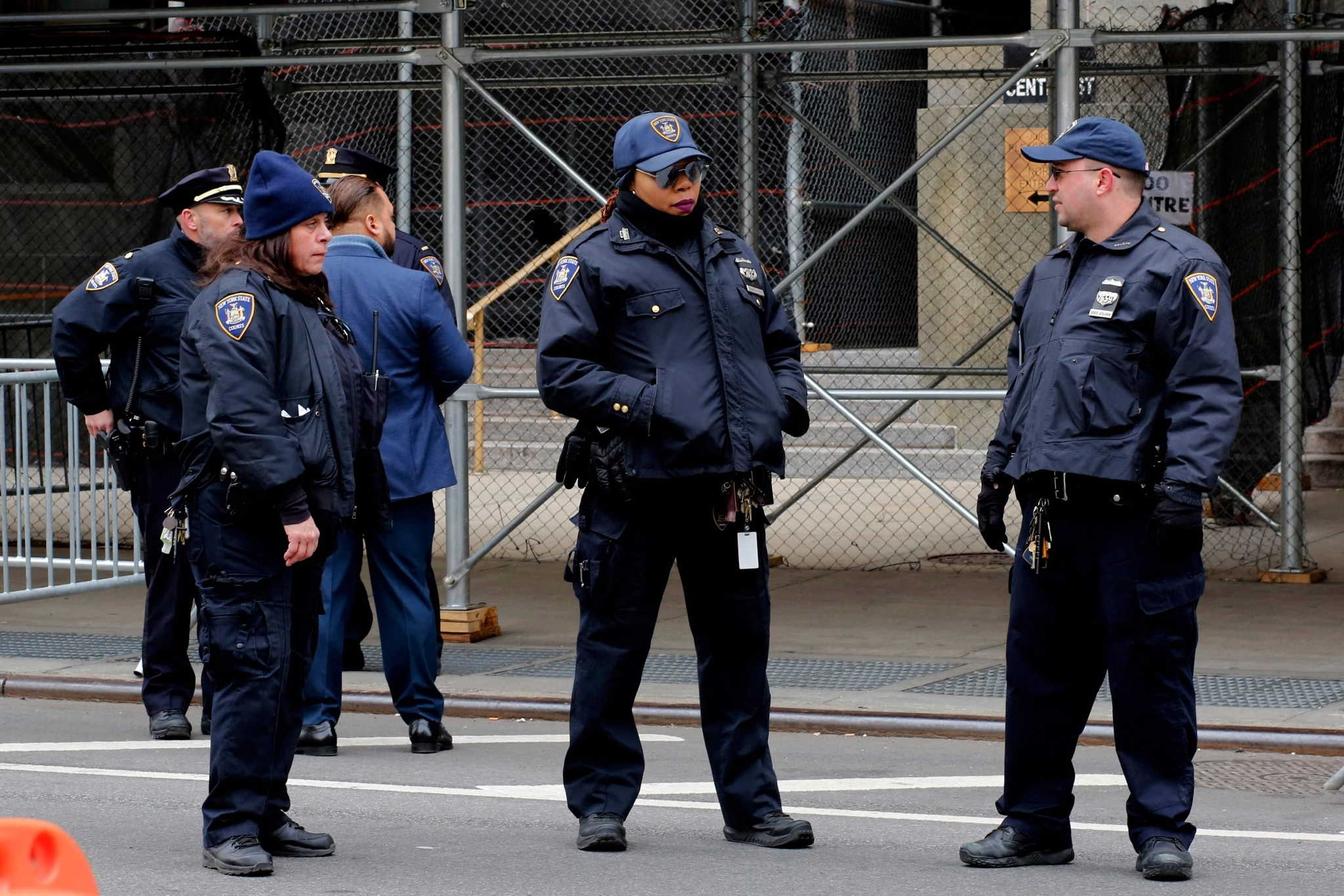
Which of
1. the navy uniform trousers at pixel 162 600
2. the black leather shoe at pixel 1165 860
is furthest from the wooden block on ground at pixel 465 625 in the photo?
the black leather shoe at pixel 1165 860

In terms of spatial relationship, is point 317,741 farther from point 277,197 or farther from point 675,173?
point 675,173

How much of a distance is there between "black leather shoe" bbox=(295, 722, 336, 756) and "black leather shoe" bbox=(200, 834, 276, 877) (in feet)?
5.30

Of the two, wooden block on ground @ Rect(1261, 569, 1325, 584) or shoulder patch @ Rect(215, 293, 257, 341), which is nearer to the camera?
shoulder patch @ Rect(215, 293, 257, 341)

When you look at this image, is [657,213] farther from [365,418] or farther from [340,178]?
[340,178]

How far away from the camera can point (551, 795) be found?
6383mm

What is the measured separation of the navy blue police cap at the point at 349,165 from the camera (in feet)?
23.6

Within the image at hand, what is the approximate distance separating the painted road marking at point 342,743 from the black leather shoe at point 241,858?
187 centimetres

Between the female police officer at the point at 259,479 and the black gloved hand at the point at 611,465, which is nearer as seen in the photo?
the female police officer at the point at 259,479

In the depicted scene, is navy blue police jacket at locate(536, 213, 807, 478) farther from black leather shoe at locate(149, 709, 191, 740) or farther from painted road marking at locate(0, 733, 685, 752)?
black leather shoe at locate(149, 709, 191, 740)

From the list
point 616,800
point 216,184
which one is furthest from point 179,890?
point 216,184


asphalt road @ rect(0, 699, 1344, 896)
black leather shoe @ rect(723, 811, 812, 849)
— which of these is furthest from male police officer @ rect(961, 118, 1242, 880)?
black leather shoe @ rect(723, 811, 812, 849)

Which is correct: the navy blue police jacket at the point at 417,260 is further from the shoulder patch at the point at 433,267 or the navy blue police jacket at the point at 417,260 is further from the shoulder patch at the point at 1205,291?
the shoulder patch at the point at 1205,291

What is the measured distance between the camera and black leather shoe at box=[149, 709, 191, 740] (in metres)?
7.38

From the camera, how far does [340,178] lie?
719 cm
